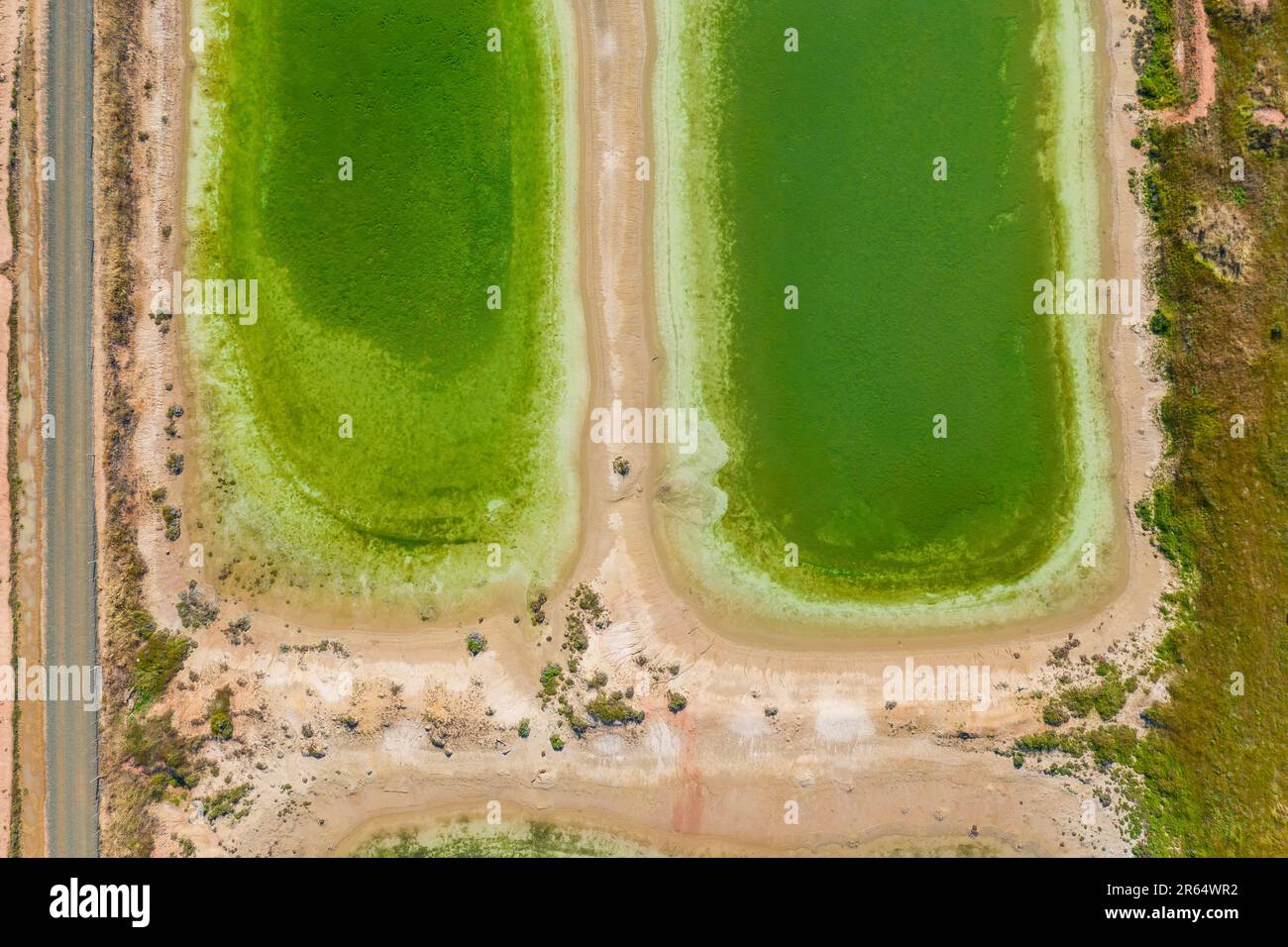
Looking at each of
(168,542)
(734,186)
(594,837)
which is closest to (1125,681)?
(594,837)

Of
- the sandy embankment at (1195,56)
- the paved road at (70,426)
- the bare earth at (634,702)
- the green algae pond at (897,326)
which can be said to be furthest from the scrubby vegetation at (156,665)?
the sandy embankment at (1195,56)

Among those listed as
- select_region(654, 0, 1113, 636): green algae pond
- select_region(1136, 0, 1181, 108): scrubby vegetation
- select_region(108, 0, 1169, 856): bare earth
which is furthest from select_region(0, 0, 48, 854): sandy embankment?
select_region(1136, 0, 1181, 108): scrubby vegetation

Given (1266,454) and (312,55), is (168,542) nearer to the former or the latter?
(312,55)

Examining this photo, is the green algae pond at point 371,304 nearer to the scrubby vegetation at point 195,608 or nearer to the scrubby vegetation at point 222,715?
the scrubby vegetation at point 195,608

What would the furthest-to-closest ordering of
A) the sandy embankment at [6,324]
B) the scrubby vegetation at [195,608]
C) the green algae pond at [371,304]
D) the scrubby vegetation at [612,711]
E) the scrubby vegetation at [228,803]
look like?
the green algae pond at [371,304], the scrubby vegetation at [195,608], the scrubby vegetation at [612,711], the scrubby vegetation at [228,803], the sandy embankment at [6,324]

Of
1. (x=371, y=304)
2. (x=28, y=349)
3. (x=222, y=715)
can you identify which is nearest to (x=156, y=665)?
(x=222, y=715)

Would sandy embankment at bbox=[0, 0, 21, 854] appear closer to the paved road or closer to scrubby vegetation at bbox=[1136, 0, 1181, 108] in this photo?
the paved road

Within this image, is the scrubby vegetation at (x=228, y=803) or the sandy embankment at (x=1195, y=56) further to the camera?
the sandy embankment at (x=1195, y=56)
